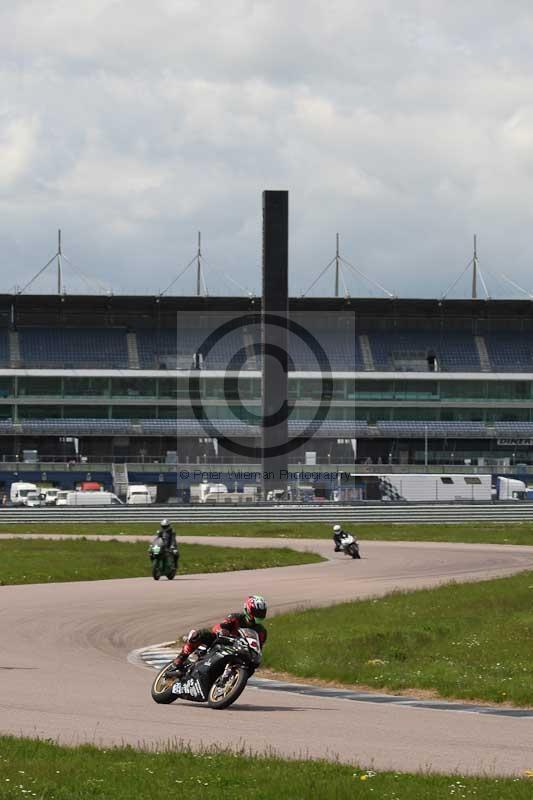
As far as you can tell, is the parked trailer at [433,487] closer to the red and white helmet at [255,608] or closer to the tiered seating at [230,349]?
the tiered seating at [230,349]

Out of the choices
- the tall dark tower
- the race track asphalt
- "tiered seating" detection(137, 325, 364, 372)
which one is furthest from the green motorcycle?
→ "tiered seating" detection(137, 325, 364, 372)

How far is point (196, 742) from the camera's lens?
45.5ft

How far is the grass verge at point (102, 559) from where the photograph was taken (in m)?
40.2

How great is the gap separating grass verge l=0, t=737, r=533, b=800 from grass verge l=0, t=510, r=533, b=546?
48.7 metres


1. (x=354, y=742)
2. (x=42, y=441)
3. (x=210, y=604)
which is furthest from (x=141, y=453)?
(x=354, y=742)

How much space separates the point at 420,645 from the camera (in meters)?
23.3

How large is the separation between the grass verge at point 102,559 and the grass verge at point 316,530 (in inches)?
423

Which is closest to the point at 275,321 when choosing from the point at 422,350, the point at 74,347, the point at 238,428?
the point at 238,428

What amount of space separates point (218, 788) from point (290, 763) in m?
1.24

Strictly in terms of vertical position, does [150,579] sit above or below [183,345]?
below

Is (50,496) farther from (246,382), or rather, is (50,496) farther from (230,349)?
(230,349)

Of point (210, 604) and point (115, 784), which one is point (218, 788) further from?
point (210, 604)

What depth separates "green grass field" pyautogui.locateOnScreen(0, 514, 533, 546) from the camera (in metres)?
63.2

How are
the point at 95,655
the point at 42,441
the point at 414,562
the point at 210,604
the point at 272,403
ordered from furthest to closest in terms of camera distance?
the point at 42,441, the point at 272,403, the point at 414,562, the point at 210,604, the point at 95,655
